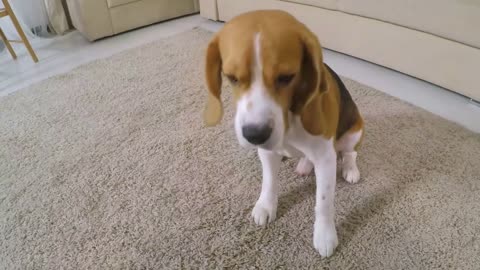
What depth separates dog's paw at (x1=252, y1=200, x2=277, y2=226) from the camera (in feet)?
4.31

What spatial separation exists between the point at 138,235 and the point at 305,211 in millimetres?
600

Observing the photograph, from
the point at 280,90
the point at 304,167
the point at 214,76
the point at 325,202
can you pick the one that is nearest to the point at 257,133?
the point at 280,90

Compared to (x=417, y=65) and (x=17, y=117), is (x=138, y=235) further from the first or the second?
(x=417, y=65)

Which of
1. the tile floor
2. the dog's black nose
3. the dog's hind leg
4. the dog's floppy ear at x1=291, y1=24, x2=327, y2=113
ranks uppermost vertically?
the dog's floppy ear at x1=291, y1=24, x2=327, y2=113

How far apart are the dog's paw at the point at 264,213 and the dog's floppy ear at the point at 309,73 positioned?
0.43 metres

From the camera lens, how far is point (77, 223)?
1.40 m

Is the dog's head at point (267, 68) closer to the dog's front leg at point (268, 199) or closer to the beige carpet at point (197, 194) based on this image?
the dog's front leg at point (268, 199)

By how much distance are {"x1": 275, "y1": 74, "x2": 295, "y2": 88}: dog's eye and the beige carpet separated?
1.92 feet

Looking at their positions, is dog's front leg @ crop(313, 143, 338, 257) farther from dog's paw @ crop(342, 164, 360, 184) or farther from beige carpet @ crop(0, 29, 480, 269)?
dog's paw @ crop(342, 164, 360, 184)

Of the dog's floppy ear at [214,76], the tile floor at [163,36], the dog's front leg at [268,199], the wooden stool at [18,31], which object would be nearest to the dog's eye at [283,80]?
the dog's floppy ear at [214,76]

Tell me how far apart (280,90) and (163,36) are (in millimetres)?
2373

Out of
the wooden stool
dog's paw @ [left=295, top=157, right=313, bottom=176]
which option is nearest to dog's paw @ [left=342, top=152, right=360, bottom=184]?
dog's paw @ [left=295, top=157, right=313, bottom=176]

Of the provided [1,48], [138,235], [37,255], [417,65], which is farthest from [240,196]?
[1,48]

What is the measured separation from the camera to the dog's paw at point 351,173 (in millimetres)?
1454
